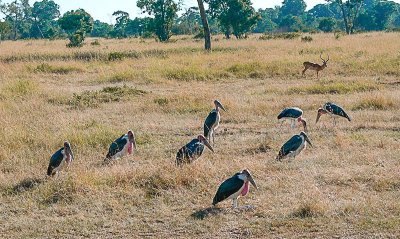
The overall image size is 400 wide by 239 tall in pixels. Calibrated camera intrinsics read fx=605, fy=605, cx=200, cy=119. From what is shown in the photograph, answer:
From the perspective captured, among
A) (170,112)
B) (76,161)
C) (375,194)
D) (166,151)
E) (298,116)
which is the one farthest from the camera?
(170,112)

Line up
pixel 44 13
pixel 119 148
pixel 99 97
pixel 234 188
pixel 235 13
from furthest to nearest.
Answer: pixel 44 13 → pixel 235 13 → pixel 99 97 → pixel 119 148 → pixel 234 188

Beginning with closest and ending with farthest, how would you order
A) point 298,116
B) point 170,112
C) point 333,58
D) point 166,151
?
1. point 166,151
2. point 298,116
3. point 170,112
4. point 333,58

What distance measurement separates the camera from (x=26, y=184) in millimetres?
6770

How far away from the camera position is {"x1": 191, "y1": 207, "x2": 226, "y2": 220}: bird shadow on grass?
5.77m

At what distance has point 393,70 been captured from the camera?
53.9ft

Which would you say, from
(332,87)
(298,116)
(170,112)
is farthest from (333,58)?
(298,116)

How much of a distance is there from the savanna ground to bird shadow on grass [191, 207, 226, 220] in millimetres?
19

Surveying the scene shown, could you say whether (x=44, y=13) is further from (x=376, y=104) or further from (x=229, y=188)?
(x=229, y=188)

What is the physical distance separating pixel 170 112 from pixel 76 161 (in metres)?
3.99

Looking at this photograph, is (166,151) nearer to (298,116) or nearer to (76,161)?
(76,161)

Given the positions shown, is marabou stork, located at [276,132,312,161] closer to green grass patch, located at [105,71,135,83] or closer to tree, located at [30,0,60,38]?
green grass patch, located at [105,71,135,83]

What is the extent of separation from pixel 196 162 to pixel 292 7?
8267 cm

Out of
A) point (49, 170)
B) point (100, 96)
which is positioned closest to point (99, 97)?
point (100, 96)

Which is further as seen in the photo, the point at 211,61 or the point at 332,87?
the point at 211,61
